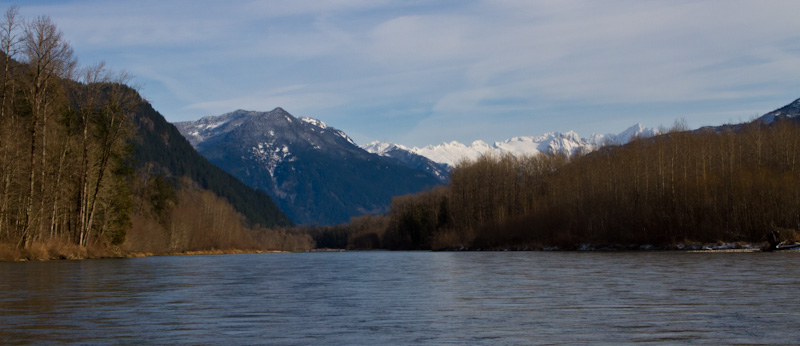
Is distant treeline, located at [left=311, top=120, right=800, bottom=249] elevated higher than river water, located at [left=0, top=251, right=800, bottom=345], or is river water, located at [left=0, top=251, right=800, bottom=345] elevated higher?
distant treeline, located at [left=311, top=120, right=800, bottom=249]

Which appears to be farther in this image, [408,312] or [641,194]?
[641,194]

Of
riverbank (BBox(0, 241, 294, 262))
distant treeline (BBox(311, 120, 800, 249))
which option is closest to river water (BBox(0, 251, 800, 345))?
riverbank (BBox(0, 241, 294, 262))

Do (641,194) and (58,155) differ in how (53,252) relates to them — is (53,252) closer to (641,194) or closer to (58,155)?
(58,155)

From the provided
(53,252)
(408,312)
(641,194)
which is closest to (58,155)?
(53,252)

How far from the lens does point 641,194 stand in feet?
292

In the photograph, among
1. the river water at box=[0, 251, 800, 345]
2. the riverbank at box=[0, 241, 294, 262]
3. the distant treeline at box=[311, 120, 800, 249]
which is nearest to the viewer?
the river water at box=[0, 251, 800, 345]

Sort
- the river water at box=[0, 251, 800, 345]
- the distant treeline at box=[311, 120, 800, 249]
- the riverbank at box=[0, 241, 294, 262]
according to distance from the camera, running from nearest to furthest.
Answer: the river water at box=[0, 251, 800, 345], the riverbank at box=[0, 241, 294, 262], the distant treeline at box=[311, 120, 800, 249]

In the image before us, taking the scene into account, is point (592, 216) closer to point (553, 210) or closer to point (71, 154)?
point (553, 210)

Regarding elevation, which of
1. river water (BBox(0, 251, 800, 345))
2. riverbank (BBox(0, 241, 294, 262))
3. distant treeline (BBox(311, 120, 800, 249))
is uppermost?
distant treeline (BBox(311, 120, 800, 249))

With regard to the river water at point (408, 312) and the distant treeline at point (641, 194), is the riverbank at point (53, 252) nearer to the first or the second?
the river water at point (408, 312)

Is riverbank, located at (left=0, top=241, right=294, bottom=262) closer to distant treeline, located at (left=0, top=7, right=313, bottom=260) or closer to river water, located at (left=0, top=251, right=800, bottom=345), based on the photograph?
distant treeline, located at (left=0, top=7, right=313, bottom=260)

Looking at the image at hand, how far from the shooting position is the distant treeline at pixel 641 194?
74.8 metres

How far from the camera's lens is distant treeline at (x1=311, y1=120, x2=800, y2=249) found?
7481 cm

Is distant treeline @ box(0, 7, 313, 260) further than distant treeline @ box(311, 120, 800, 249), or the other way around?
distant treeline @ box(311, 120, 800, 249)
